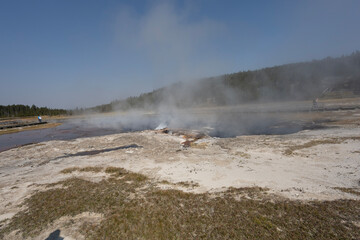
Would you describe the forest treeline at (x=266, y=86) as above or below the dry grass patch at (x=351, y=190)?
above

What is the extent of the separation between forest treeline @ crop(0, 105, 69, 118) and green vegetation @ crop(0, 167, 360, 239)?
13386 cm

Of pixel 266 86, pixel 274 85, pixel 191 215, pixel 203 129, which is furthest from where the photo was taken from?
pixel 266 86

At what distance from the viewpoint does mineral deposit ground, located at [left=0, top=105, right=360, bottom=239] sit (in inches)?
221

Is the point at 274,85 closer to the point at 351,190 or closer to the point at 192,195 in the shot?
the point at 351,190

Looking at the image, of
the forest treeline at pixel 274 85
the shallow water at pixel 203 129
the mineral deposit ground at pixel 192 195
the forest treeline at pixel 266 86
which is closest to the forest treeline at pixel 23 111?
the forest treeline at pixel 266 86

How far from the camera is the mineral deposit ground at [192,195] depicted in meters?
5.63

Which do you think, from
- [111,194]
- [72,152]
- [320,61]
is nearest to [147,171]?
[111,194]

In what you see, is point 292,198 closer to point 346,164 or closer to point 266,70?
point 346,164

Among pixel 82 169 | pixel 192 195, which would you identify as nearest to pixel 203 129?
pixel 82 169

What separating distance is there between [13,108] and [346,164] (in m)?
161

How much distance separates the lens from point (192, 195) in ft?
25.6

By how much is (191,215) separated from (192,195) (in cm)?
148

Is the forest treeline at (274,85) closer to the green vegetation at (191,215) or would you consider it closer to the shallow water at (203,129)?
the shallow water at (203,129)

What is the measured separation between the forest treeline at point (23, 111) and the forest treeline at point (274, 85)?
204ft
